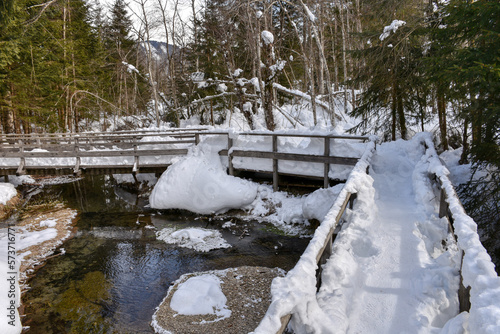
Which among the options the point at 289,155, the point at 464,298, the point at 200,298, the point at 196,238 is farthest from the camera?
the point at 289,155

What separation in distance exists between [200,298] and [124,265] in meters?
2.69

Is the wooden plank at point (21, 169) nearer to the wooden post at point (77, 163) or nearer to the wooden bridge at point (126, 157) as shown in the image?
the wooden bridge at point (126, 157)

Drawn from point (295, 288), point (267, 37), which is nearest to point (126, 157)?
point (267, 37)

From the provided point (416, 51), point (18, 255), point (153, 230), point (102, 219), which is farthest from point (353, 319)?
point (416, 51)

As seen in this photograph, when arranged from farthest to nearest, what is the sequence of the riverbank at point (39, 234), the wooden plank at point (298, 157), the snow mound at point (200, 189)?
the snow mound at point (200, 189), the wooden plank at point (298, 157), the riverbank at point (39, 234)

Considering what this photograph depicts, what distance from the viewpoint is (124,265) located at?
7449mm

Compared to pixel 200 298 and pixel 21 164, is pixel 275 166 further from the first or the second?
pixel 21 164

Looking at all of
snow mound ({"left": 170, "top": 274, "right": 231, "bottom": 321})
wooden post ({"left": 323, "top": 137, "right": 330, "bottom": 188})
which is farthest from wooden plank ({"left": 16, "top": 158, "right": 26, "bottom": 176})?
wooden post ({"left": 323, "top": 137, "right": 330, "bottom": 188})

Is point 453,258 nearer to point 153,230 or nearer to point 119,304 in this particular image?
point 119,304

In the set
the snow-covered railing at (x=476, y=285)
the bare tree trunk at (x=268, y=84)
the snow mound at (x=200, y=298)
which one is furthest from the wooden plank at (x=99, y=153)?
the snow-covered railing at (x=476, y=285)

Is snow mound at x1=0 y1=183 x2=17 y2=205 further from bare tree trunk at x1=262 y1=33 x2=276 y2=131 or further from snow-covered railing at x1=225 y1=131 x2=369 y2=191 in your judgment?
bare tree trunk at x1=262 y1=33 x2=276 y2=131

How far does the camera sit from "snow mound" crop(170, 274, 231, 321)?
5477 millimetres

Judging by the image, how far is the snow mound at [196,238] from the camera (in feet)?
26.9

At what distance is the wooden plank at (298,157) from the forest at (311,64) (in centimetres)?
301
